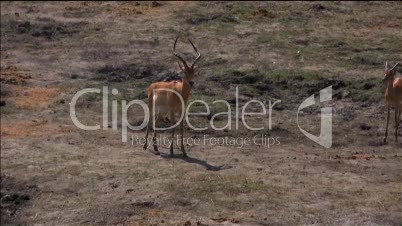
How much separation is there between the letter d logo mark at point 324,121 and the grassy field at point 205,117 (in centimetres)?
15

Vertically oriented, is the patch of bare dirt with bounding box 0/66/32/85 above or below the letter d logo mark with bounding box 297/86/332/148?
above

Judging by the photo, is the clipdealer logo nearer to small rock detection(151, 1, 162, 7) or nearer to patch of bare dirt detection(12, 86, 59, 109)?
patch of bare dirt detection(12, 86, 59, 109)

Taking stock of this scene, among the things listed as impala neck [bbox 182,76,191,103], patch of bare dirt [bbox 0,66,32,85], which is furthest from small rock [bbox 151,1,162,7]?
impala neck [bbox 182,76,191,103]

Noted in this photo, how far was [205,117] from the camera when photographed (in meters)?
20.6

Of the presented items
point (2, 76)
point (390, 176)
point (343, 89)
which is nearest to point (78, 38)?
point (2, 76)

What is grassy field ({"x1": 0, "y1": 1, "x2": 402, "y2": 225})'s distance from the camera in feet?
49.6

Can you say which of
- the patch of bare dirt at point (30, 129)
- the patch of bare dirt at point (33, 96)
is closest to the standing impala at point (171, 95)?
the patch of bare dirt at point (30, 129)

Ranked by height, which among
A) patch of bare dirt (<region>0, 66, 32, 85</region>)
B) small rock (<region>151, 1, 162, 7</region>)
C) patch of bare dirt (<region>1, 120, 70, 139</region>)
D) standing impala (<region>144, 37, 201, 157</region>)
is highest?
small rock (<region>151, 1, 162, 7</region>)

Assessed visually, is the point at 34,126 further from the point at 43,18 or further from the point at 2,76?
Result: the point at 43,18

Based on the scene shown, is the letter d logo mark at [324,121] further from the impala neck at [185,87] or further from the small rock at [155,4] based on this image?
the small rock at [155,4]

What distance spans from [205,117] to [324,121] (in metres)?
2.94

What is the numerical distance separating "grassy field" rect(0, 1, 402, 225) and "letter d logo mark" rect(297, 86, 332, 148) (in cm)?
15

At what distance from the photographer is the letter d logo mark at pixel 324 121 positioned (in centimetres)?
1898

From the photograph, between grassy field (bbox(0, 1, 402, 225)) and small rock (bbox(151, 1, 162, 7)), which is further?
small rock (bbox(151, 1, 162, 7))
